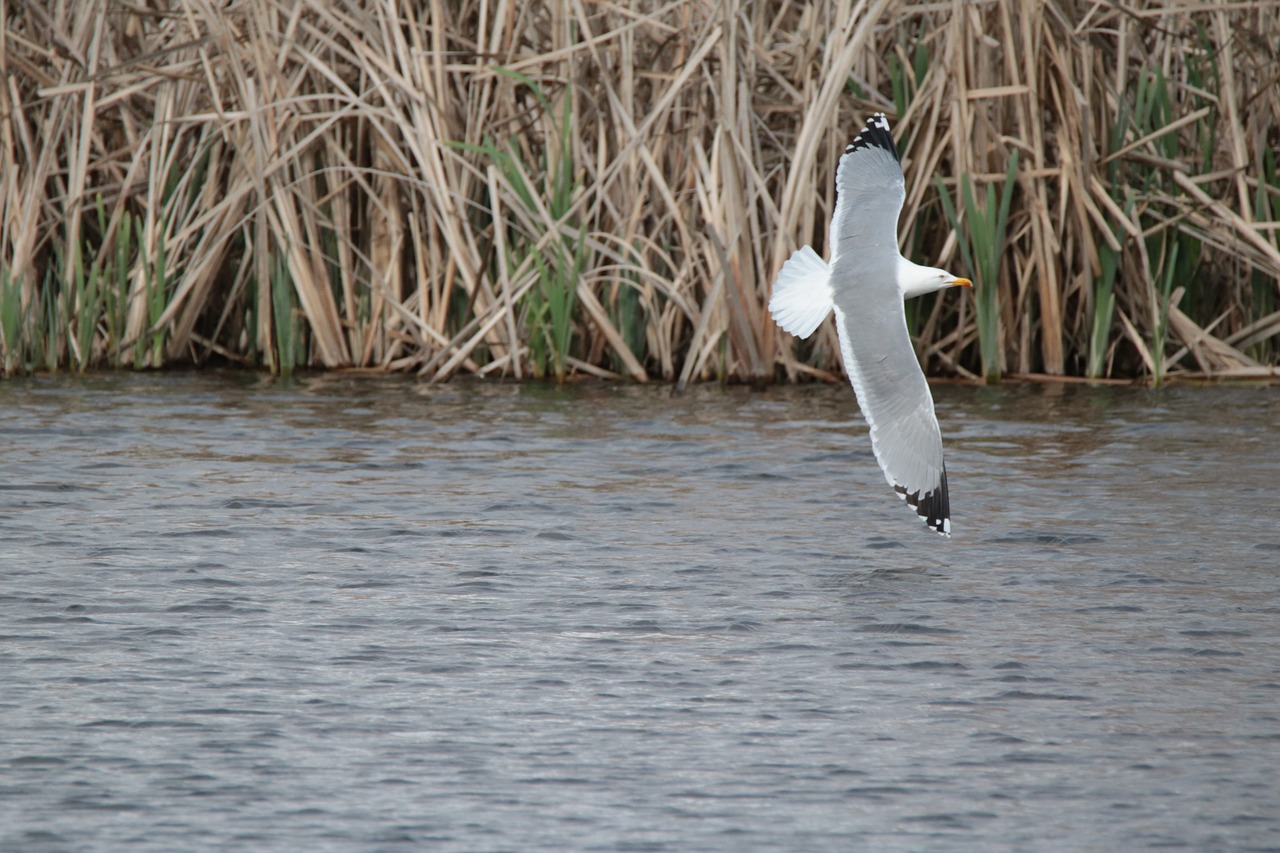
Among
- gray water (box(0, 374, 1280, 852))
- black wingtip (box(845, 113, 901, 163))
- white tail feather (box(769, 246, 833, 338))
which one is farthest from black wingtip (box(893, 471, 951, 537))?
black wingtip (box(845, 113, 901, 163))

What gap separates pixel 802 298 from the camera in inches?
231

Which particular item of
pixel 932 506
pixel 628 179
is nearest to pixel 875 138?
pixel 932 506

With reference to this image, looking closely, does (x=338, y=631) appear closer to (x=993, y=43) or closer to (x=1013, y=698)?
(x=1013, y=698)

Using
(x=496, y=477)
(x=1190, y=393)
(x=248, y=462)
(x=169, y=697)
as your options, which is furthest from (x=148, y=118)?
(x=169, y=697)

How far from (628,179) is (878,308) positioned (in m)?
3.28

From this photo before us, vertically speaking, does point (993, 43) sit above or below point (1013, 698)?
above

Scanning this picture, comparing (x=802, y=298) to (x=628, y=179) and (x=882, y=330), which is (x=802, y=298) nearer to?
(x=882, y=330)

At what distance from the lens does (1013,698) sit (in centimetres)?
430

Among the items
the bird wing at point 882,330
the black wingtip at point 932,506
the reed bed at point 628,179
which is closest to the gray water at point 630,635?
the black wingtip at point 932,506

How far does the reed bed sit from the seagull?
2.53 m

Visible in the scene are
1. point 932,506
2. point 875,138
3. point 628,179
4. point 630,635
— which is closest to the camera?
point 630,635

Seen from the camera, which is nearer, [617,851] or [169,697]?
[617,851]

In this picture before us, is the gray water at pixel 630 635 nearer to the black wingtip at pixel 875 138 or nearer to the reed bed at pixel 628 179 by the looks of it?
the reed bed at pixel 628 179

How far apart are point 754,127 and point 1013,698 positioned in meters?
4.86
